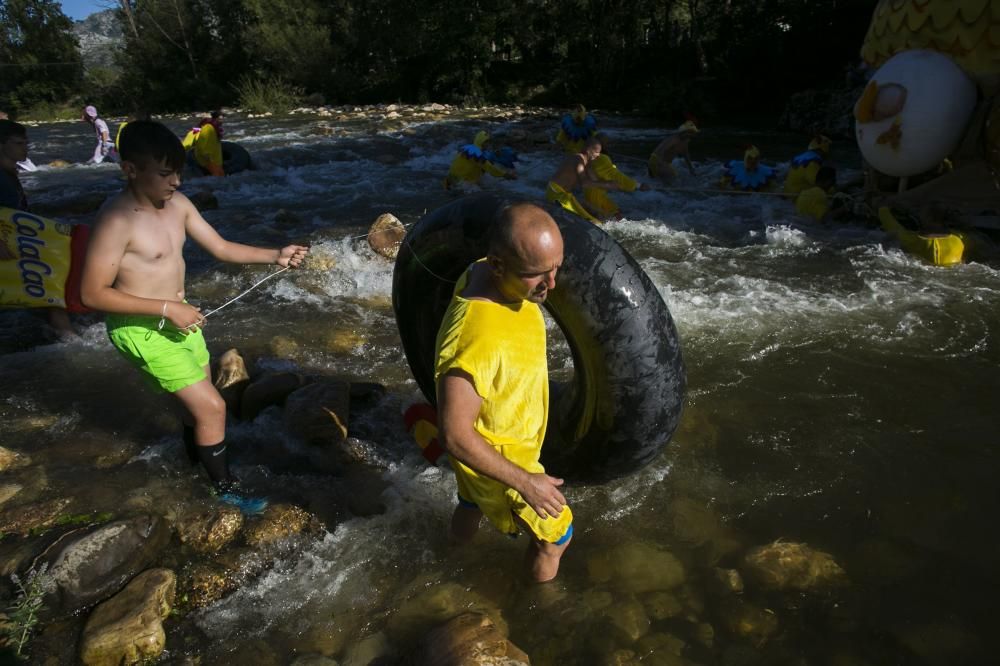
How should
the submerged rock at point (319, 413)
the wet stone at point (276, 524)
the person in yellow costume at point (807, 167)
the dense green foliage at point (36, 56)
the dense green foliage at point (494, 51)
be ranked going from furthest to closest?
the dense green foliage at point (36, 56) < the dense green foliage at point (494, 51) < the person in yellow costume at point (807, 167) < the submerged rock at point (319, 413) < the wet stone at point (276, 524)

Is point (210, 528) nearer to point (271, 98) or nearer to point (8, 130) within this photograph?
point (8, 130)

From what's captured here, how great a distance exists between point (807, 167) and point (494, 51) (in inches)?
1014

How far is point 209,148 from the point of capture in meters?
10.9

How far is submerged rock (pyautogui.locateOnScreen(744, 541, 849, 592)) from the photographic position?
2596 millimetres

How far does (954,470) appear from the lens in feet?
10.8

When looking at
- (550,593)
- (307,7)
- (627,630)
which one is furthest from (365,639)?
(307,7)

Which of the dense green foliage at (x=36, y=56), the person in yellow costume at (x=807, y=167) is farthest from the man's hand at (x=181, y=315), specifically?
the dense green foliage at (x=36, y=56)

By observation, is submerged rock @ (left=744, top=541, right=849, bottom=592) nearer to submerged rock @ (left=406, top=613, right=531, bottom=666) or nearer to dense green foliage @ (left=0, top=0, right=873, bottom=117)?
submerged rock @ (left=406, top=613, right=531, bottom=666)

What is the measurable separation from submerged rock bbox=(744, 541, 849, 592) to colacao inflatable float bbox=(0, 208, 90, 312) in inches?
168

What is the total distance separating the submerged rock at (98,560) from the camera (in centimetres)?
243

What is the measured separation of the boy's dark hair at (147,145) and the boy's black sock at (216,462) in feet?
4.33

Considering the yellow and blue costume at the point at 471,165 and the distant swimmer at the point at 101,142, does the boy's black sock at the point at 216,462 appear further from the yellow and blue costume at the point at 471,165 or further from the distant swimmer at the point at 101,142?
the distant swimmer at the point at 101,142

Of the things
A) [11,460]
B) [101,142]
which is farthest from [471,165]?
[101,142]

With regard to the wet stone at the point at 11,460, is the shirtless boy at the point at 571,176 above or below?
above
